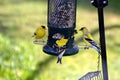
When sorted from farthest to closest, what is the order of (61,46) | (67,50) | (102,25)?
(67,50) → (61,46) → (102,25)

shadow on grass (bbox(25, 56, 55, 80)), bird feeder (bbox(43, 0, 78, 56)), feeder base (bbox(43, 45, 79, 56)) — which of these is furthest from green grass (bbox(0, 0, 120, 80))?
feeder base (bbox(43, 45, 79, 56))

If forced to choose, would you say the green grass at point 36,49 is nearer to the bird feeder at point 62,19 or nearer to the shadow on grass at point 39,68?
the shadow on grass at point 39,68

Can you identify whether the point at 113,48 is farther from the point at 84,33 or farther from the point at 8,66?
the point at 84,33

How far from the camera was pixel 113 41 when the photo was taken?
699cm

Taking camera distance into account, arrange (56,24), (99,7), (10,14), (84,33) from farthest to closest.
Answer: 1. (10,14)
2. (56,24)
3. (84,33)
4. (99,7)

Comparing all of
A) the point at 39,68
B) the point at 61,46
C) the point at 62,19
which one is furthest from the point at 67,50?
the point at 39,68

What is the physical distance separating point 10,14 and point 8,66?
10.8 feet

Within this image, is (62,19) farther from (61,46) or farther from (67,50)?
(61,46)

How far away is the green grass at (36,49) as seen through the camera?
17.4 ft

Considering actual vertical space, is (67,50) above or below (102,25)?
below

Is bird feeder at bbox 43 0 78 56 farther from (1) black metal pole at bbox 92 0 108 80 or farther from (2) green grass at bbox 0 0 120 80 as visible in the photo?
(2) green grass at bbox 0 0 120 80

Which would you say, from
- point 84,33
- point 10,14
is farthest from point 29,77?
point 10,14

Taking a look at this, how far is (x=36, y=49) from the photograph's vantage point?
6297 millimetres

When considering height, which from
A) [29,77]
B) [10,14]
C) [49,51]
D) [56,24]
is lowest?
[29,77]
